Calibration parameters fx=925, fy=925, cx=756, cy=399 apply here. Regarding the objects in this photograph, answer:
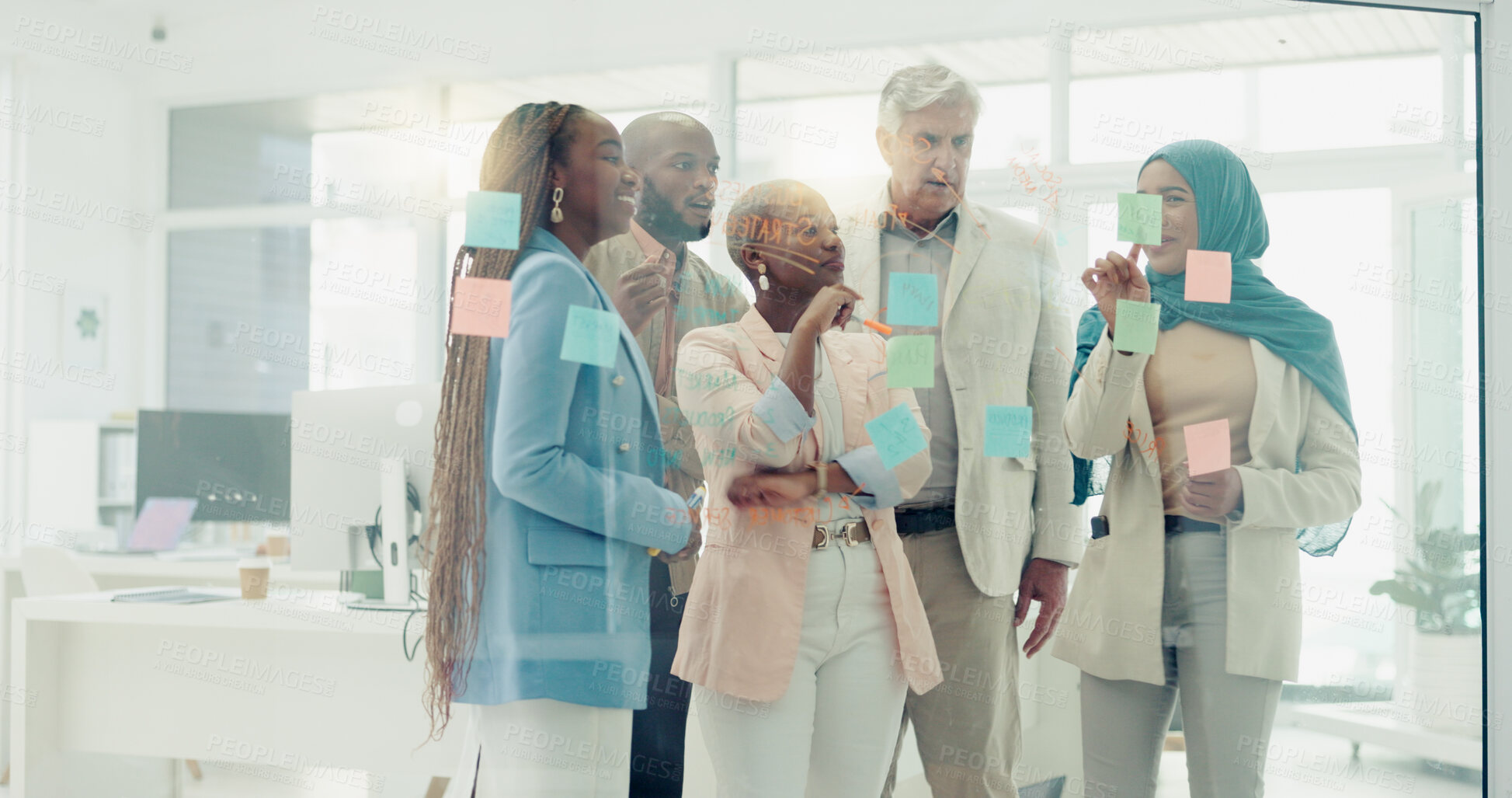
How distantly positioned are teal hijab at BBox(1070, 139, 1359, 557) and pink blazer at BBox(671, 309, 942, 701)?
1.66 ft

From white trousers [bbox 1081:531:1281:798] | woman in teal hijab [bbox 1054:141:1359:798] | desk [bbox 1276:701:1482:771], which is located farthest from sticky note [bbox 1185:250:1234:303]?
desk [bbox 1276:701:1482:771]

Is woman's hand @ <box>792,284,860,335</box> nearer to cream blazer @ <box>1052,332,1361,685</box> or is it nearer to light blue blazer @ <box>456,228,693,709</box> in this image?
light blue blazer @ <box>456,228,693,709</box>

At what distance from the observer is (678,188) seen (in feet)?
5.37

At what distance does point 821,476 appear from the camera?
1546 mm

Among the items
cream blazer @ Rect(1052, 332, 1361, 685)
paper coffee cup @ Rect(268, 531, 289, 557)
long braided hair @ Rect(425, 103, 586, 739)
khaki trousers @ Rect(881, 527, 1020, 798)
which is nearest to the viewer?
long braided hair @ Rect(425, 103, 586, 739)

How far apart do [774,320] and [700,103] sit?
0.49m

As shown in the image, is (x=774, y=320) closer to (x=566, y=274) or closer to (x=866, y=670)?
(x=566, y=274)

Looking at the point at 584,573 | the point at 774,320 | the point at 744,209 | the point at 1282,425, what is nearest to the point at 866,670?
the point at 584,573

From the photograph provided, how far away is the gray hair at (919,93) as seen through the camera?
177 centimetres

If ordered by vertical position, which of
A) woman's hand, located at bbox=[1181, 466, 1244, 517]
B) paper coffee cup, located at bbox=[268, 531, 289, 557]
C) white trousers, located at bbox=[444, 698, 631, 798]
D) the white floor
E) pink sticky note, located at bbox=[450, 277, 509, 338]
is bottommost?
the white floor

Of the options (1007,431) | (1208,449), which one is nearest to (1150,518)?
(1208,449)

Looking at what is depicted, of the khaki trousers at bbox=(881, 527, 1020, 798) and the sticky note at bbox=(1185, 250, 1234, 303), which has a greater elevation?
the sticky note at bbox=(1185, 250, 1234, 303)

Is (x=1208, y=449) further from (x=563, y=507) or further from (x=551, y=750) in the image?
(x=551, y=750)

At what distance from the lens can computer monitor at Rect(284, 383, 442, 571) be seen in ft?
6.16
